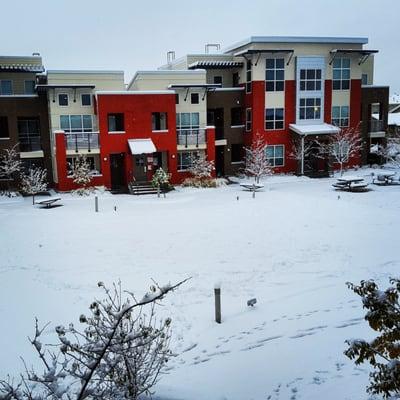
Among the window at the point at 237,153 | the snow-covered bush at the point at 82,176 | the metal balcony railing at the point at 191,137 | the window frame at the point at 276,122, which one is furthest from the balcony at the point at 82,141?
the window frame at the point at 276,122

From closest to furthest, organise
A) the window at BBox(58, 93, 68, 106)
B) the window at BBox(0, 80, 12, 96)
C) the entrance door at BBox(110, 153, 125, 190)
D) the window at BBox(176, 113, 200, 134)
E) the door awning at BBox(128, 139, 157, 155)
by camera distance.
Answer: the door awning at BBox(128, 139, 157, 155) < the window at BBox(58, 93, 68, 106) < the entrance door at BBox(110, 153, 125, 190) < the window at BBox(0, 80, 12, 96) < the window at BBox(176, 113, 200, 134)

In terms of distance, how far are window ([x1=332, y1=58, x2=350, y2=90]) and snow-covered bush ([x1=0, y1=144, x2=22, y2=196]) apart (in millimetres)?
24923

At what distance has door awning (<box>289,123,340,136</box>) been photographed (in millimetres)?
33188

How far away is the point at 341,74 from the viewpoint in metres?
35.2

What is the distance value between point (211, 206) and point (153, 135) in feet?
34.5

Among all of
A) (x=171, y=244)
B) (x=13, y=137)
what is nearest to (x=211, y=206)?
(x=171, y=244)

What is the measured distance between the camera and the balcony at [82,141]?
96.1 feet

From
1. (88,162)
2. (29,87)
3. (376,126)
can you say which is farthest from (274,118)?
(29,87)

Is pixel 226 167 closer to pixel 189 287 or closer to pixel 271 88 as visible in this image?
pixel 271 88

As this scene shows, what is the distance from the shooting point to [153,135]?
3086cm

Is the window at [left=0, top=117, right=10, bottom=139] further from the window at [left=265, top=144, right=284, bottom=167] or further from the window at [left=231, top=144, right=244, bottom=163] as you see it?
the window at [left=265, top=144, right=284, bottom=167]

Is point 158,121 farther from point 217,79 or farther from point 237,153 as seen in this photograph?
point 237,153

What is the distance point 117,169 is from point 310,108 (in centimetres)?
1612

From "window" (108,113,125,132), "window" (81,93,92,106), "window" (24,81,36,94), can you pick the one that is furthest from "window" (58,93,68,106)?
"window" (24,81,36,94)
